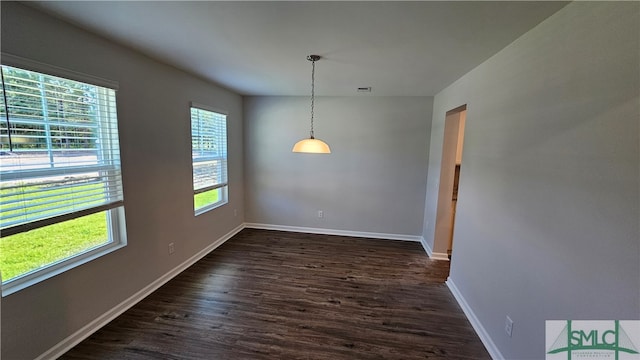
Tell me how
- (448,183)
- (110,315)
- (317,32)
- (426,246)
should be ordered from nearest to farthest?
1. (317,32)
2. (110,315)
3. (448,183)
4. (426,246)

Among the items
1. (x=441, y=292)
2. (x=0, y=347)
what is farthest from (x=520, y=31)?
(x=0, y=347)

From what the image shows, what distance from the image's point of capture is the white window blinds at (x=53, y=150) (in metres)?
1.61

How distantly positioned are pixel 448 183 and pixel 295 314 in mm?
2744

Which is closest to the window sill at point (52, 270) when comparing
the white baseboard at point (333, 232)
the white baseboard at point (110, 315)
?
the white baseboard at point (110, 315)

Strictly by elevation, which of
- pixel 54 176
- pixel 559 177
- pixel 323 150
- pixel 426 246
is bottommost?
pixel 426 246

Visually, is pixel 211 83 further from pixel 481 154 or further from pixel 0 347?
pixel 481 154

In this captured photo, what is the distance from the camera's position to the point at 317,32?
6.07 ft

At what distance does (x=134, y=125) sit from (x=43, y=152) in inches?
29.7

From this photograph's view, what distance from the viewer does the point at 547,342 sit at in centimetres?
150

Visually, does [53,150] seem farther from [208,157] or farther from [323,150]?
[323,150]

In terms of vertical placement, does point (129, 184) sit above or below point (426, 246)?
above

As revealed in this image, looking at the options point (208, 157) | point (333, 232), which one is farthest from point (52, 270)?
point (333, 232)
